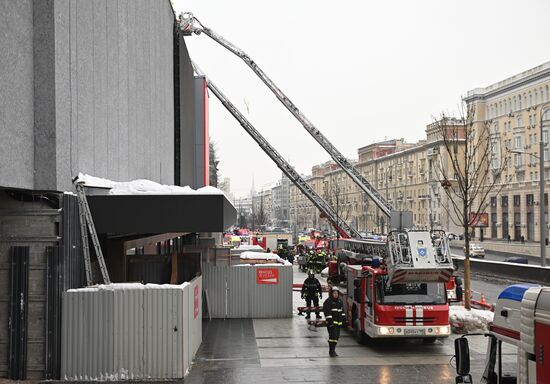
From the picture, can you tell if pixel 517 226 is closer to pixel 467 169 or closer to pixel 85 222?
pixel 467 169

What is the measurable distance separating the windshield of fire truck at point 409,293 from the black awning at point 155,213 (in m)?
4.77

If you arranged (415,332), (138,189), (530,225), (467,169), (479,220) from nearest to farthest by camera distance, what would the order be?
(138,189) → (415,332) → (467,169) → (479,220) → (530,225)

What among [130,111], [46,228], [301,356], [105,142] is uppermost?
[130,111]

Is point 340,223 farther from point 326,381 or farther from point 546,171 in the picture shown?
point 546,171

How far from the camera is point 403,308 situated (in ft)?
54.1

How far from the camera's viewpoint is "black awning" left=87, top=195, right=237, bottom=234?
14211 millimetres

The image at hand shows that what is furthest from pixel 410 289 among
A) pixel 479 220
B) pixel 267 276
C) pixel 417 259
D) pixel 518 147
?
pixel 518 147

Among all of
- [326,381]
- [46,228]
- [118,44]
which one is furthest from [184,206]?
[118,44]

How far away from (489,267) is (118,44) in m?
30.2

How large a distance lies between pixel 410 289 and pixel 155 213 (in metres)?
6.93

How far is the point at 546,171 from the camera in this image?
235 ft

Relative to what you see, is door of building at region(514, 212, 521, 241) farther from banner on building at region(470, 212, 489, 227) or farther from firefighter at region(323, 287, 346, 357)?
firefighter at region(323, 287, 346, 357)

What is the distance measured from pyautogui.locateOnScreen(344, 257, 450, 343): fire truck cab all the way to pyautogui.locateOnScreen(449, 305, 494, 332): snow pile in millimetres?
2395

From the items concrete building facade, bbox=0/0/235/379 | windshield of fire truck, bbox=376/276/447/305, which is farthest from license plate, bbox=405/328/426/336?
concrete building facade, bbox=0/0/235/379
